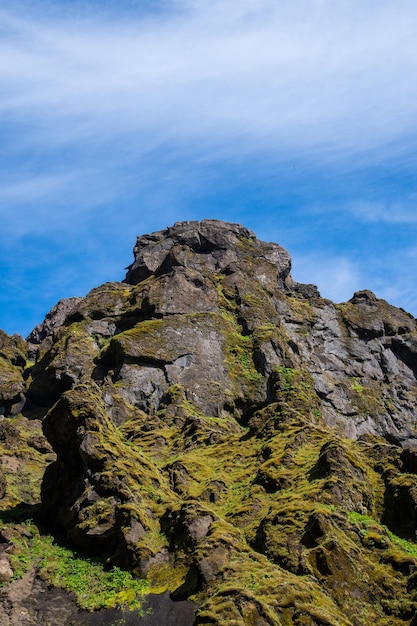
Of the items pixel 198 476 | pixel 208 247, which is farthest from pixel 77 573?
pixel 208 247

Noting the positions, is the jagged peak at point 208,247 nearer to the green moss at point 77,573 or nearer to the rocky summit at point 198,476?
the rocky summit at point 198,476

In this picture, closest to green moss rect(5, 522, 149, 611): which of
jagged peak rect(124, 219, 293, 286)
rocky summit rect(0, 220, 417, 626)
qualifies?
rocky summit rect(0, 220, 417, 626)

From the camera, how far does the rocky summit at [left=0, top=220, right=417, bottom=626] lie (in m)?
30.1

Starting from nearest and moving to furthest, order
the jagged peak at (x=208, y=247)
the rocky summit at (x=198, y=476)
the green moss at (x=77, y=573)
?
the rocky summit at (x=198, y=476), the green moss at (x=77, y=573), the jagged peak at (x=208, y=247)

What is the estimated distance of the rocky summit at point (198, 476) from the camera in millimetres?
30062

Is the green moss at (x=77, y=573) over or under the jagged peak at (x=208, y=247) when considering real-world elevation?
under

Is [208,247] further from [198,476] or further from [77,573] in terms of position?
[77,573]

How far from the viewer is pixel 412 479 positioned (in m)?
40.4

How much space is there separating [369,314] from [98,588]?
95556mm

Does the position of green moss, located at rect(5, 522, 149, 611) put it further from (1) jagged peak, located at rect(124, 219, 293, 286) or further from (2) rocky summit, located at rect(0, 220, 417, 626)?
(1) jagged peak, located at rect(124, 219, 293, 286)

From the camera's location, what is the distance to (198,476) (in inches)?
1975

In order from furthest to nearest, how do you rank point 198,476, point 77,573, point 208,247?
point 208,247 < point 198,476 < point 77,573

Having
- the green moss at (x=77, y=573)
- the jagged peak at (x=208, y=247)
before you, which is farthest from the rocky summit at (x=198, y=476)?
the jagged peak at (x=208, y=247)

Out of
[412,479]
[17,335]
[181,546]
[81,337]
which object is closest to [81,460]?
[181,546]
